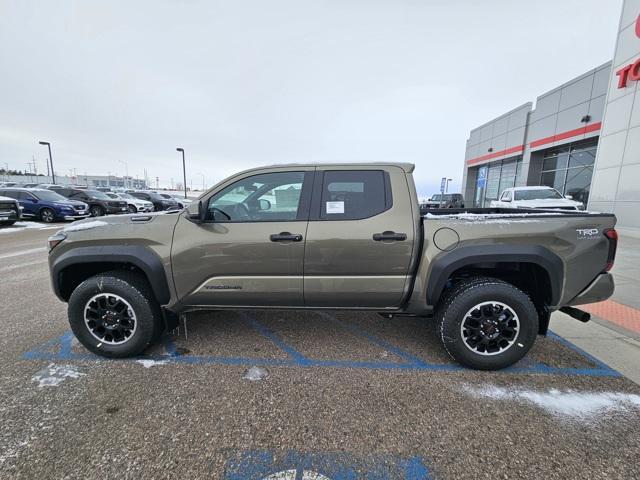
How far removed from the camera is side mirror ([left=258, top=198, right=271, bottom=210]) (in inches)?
114

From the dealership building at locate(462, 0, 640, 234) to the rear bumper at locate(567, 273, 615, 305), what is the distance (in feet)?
38.1

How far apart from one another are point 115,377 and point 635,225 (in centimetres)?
1517

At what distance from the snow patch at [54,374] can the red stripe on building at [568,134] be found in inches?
793

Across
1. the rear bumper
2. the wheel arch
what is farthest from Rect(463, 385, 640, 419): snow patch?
the rear bumper

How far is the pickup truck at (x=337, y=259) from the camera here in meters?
2.66

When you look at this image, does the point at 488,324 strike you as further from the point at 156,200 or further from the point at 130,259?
the point at 156,200

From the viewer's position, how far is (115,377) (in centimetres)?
266

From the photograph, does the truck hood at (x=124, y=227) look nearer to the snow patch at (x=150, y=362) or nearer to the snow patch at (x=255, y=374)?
the snow patch at (x=150, y=362)

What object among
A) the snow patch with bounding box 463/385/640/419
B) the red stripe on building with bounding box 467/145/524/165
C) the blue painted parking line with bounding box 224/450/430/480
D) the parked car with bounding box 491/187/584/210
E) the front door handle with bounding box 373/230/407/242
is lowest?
the blue painted parking line with bounding box 224/450/430/480

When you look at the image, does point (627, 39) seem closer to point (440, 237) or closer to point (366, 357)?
point (440, 237)

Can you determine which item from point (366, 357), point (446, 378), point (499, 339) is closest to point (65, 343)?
point (366, 357)

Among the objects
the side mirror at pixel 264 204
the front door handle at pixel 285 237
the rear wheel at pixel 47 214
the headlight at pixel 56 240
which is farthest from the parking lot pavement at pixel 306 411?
the rear wheel at pixel 47 214

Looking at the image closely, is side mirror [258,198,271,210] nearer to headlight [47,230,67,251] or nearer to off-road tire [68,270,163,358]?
off-road tire [68,270,163,358]

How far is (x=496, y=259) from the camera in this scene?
8.68ft
